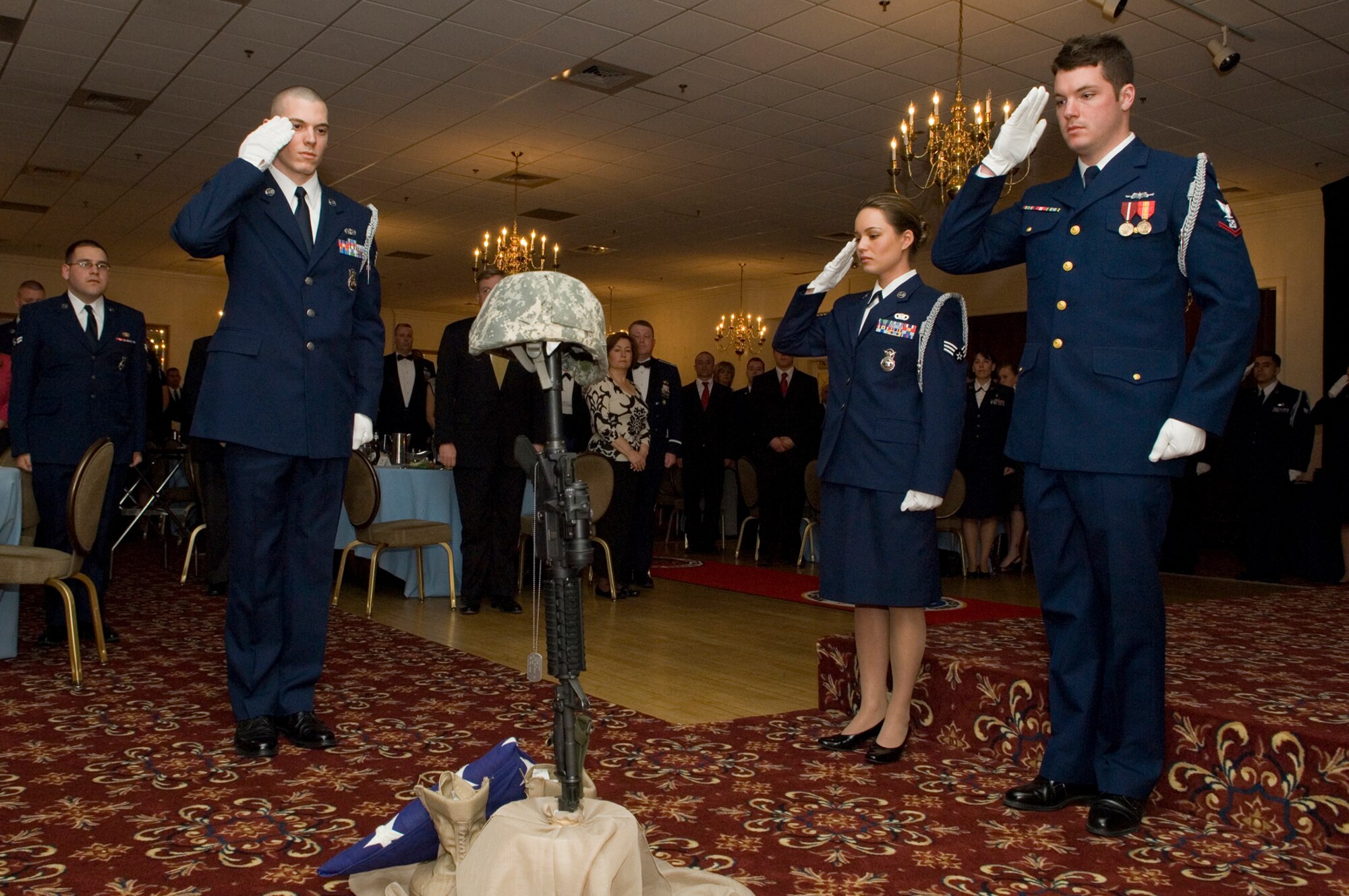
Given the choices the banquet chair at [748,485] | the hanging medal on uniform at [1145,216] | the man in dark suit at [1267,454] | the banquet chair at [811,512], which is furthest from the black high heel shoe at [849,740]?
the man in dark suit at [1267,454]

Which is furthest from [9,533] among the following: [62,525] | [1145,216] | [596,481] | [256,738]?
[1145,216]

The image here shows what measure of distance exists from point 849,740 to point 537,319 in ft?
5.42

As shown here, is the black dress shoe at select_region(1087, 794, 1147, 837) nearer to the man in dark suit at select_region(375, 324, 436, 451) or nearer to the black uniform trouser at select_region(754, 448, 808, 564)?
the black uniform trouser at select_region(754, 448, 808, 564)

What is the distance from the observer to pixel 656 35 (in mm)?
6980

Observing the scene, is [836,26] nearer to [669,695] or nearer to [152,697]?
[669,695]

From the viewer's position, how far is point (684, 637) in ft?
16.1

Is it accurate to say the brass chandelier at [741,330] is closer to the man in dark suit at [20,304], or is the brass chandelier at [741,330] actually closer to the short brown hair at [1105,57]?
the man in dark suit at [20,304]

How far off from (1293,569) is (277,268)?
798 cm

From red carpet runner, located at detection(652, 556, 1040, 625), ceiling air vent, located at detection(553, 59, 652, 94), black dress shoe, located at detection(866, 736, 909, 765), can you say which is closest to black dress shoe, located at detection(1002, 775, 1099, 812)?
black dress shoe, located at detection(866, 736, 909, 765)

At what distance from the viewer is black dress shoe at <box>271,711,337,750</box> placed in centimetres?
287

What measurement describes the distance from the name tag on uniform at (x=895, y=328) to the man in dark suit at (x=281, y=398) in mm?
1379

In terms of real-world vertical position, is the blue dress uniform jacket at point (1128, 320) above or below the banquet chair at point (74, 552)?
above

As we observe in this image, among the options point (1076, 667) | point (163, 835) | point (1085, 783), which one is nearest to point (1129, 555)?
point (1076, 667)

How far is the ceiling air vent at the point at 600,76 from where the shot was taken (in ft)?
24.9
